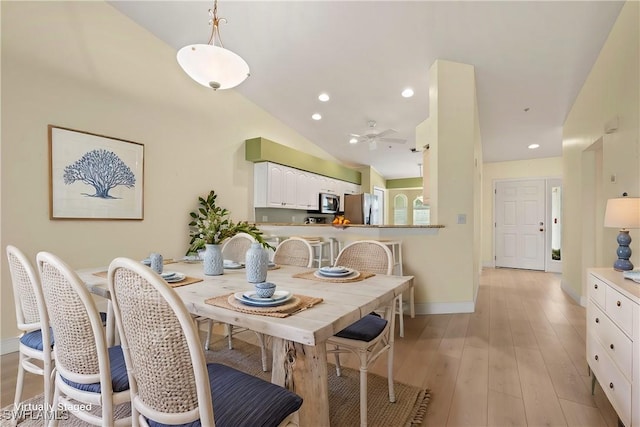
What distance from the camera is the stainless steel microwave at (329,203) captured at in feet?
21.0

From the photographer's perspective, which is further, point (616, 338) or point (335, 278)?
point (335, 278)

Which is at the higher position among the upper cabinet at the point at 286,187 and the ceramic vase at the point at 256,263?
the upper cabinet at the point at 286,187

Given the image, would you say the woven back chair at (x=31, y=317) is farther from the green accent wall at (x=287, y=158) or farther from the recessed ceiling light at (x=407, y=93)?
the recessed ceiling light at (x=407, y=93)

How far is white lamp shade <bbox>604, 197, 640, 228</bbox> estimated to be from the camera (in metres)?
1.91

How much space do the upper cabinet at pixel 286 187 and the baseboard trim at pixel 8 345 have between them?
3194 millimetres

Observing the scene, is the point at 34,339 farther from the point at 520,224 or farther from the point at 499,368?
the point at 520,224

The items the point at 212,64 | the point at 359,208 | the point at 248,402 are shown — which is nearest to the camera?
the point at 248,402

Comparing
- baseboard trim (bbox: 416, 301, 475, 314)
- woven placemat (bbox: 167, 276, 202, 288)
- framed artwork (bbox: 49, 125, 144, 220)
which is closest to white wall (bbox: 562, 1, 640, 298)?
baseboard trim (bbox: 416, 301, 475, 314)

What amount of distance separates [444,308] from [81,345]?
3.33m

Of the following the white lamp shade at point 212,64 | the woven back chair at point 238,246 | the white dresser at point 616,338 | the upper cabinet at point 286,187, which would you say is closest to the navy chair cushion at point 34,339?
the woven back chair at point 238,246

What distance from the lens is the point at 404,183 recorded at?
8.84 m

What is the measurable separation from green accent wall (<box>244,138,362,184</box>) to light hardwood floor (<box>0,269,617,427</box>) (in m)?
3.24

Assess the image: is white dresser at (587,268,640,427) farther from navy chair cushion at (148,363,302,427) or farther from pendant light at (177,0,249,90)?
pendant light at (177,0,249,90)

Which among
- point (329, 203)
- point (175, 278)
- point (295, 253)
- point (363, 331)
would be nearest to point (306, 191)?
point (329, 203)
